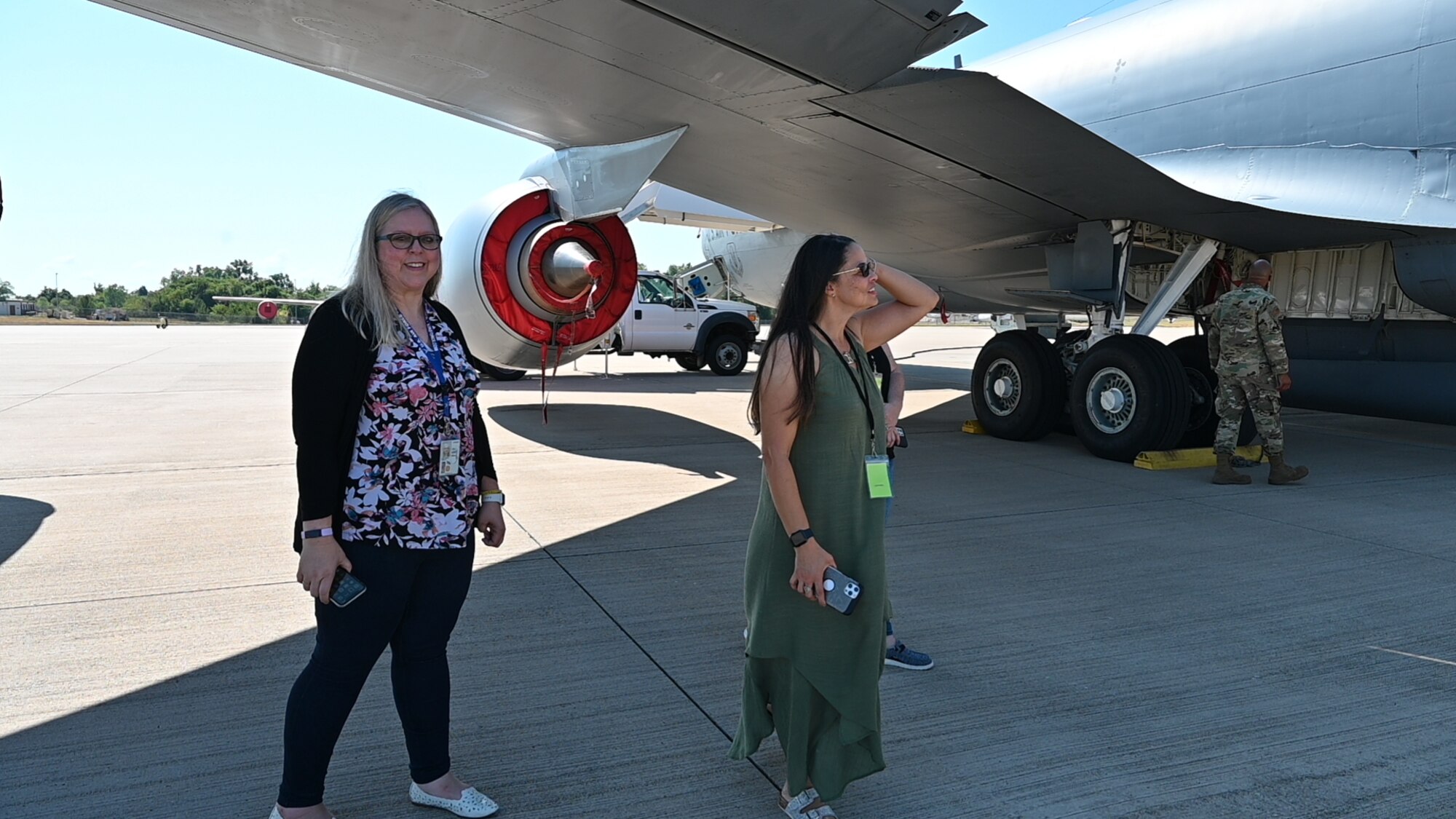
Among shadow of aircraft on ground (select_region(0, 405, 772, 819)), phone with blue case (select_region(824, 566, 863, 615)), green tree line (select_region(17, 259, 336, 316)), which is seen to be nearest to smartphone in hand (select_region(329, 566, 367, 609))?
shadow of aircraft on ground (select_region(0, 405, 772, 819))

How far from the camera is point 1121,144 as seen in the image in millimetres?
8070

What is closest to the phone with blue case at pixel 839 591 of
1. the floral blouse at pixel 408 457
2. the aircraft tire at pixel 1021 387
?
the floral blouse at pixel 408 457

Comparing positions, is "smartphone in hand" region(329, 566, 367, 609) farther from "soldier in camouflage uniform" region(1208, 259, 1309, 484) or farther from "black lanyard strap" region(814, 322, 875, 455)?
"soldier in camouflage uniform" region(1208, 259, 1309, 484)

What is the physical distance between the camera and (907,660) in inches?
140

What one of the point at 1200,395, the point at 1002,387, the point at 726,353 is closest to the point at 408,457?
the point at 1002,387

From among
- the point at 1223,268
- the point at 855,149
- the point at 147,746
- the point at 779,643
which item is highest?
the point at 855,149

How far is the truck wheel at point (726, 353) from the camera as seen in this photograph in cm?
1752

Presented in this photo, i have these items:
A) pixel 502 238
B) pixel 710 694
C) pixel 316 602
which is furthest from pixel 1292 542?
pixel 502 238

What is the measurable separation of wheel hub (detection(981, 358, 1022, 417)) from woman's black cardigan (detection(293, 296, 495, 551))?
24.8 feet

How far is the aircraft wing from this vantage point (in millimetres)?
4543

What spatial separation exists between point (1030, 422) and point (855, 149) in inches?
143

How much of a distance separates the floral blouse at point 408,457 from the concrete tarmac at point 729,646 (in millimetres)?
765

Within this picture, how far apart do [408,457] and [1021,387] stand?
7.47 metres

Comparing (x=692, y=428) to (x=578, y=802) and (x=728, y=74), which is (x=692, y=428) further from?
(x=578, y=802)
